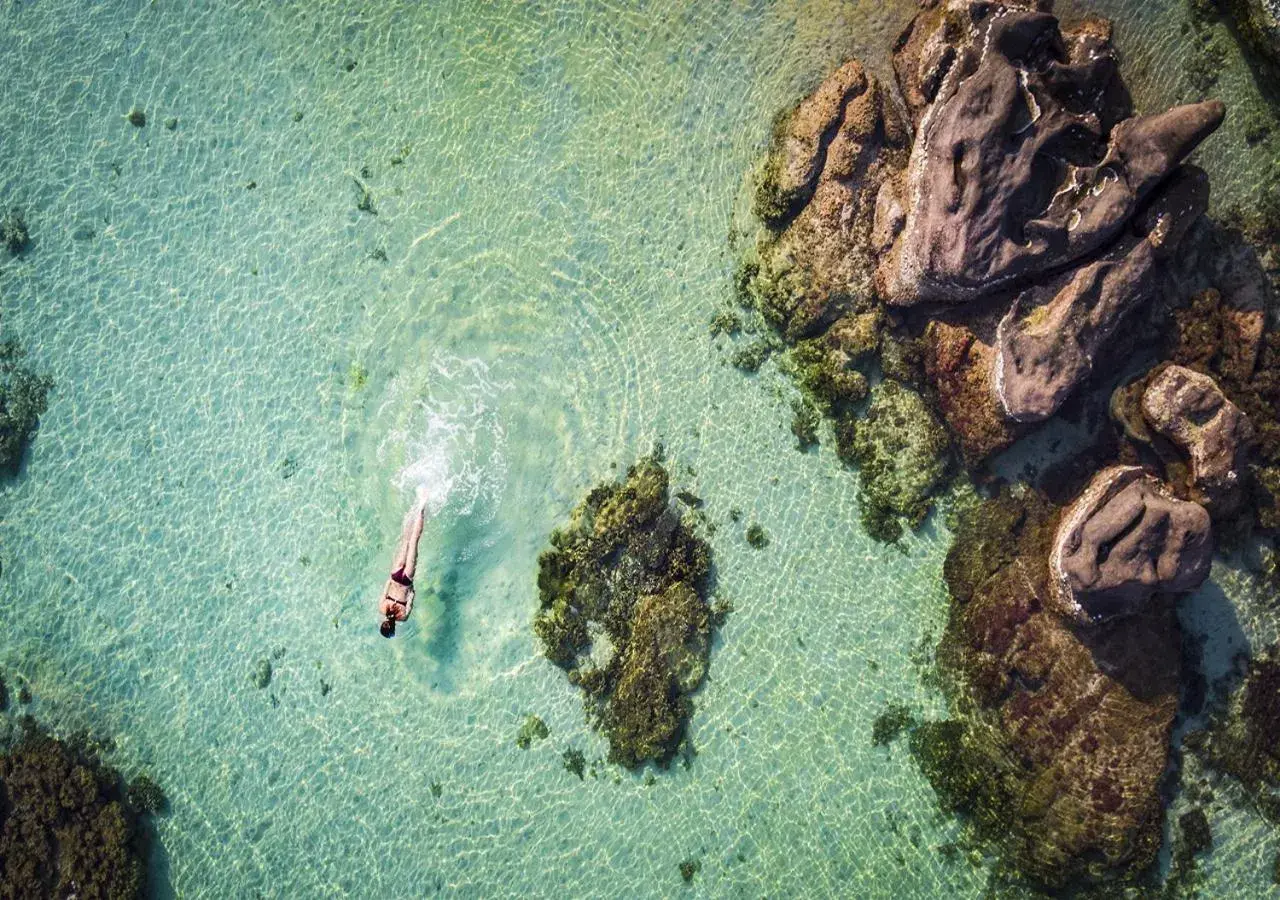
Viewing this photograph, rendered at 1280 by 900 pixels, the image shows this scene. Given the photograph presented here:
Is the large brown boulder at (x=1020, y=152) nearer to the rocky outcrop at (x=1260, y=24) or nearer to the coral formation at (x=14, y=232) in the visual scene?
the rocky outcrop at (x=1260, y=24)

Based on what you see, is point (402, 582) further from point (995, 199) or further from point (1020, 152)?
point (1020, 152)

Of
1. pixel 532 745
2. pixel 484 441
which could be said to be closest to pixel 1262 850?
pixel 532 745

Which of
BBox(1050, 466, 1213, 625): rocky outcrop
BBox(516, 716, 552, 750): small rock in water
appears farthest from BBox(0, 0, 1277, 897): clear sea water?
BBox(1050, 466, 1213, 625): rocky outcrop

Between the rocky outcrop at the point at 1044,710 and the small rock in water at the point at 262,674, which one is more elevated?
the rocky outcrop at the point at 1044,710

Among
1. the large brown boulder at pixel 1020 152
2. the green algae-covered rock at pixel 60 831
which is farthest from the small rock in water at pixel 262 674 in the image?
the large brown boulder at pixel 1020 152

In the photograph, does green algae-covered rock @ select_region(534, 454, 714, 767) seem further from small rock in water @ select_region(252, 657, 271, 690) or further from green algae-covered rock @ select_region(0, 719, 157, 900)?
green algae-covered rock @ select_region(0, 719, 157, 900)

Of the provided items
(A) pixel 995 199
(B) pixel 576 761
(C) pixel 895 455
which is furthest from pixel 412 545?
(A) pixel 995 199

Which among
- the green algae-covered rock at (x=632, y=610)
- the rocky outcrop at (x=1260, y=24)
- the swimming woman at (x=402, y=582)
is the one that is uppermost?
the rocky outcrop at (x=1260, y=24)
